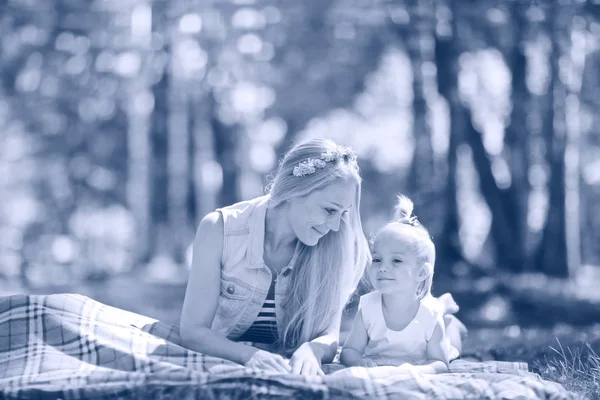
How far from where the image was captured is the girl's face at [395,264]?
3.97 m

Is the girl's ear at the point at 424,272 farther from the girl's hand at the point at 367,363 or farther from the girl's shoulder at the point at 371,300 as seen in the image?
the girl's hand at the point at 367,363

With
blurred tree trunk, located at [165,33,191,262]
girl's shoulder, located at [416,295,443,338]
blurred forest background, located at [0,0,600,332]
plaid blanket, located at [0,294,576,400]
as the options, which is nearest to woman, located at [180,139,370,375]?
plaid blanket, located at [0,294,576,400]

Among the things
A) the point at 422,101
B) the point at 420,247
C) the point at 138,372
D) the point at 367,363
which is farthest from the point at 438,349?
the point at 422,101

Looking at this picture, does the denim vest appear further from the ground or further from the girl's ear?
the ground

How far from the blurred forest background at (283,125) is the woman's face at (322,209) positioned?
5.78 metres

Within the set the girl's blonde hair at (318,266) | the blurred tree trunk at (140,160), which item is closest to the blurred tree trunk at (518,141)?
the blurred tree trunk at (140,160)

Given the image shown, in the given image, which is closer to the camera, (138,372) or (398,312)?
(138,372)

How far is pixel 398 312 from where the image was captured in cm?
411

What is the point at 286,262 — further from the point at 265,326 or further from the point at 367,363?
the point at 367,363

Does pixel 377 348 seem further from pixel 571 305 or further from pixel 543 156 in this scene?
pixel 543 156

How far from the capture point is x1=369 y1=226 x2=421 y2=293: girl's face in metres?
3.97

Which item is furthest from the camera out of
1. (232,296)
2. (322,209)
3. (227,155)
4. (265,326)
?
(227,155)

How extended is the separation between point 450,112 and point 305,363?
866cm

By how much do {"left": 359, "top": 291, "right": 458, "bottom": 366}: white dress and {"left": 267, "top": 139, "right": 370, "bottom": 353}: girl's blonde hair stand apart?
0.52 ft
